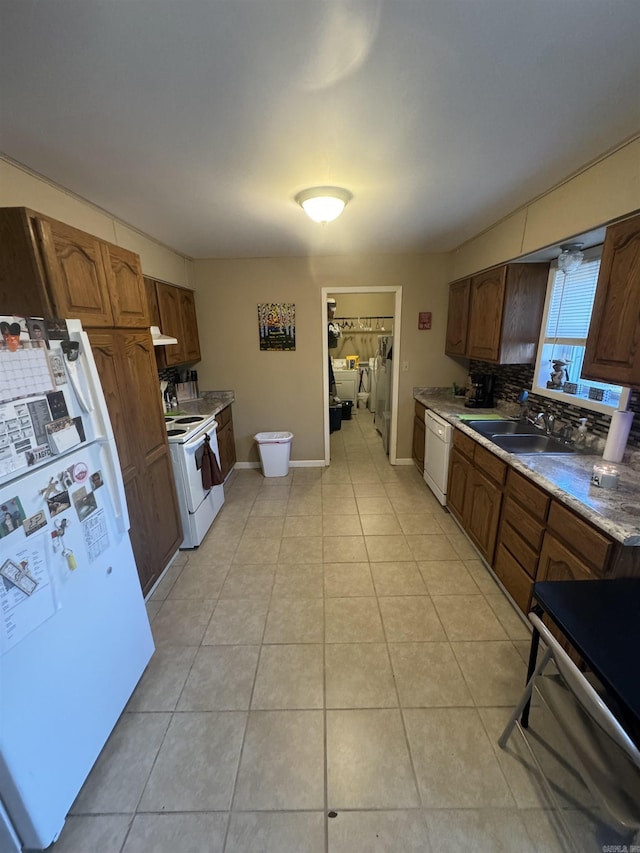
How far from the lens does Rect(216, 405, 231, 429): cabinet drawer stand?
11.4 ft

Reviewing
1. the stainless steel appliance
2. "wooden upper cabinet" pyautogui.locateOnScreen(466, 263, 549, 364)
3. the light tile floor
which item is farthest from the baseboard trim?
"wooden upper cabinet" pyautogui.locateOnScreen(466, 263, 549, 364)

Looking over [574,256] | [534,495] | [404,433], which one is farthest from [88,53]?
[404,433]

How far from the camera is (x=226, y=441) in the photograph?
374 centimetres

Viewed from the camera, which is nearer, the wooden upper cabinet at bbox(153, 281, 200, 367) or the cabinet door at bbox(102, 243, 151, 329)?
the cabinet door at bbox(102, 243, 151, 329)

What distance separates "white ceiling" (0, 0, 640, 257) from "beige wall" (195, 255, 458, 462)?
1.55 metres

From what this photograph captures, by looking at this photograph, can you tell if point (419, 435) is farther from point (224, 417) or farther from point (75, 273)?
point (75, 273)

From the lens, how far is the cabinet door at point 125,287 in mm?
1743

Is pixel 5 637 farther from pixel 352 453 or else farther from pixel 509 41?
pixel 352 453

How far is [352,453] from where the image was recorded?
455 centimetres

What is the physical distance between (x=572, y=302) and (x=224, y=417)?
323cm

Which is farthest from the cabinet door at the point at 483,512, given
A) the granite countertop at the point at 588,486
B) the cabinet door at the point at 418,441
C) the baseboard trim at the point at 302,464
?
the baseboard trim at the point at 302,464

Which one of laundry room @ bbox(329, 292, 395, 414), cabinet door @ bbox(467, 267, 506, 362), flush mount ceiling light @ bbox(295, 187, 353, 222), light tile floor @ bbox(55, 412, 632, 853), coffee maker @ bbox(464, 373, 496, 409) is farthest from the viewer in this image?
laundry room @ bbox(329, 292, 395, 414)

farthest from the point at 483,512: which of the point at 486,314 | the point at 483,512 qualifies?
the point at 486,314

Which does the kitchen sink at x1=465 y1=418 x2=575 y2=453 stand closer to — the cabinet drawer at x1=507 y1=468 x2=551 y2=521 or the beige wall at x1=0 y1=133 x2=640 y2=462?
the cabinet drawer at x1=507 y1=468 x2=551 y2=521
